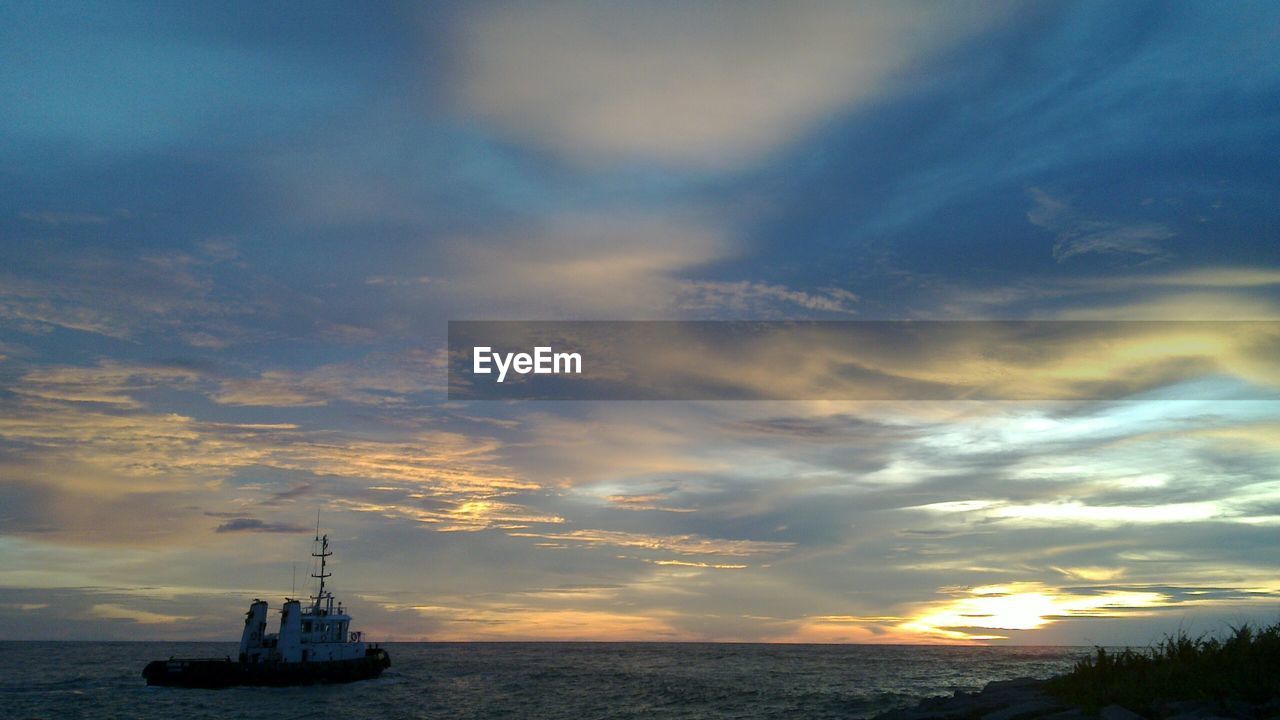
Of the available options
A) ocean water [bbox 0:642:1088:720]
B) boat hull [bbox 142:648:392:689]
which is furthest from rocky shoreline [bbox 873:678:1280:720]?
boat hull [bbox 142:648:392:689]

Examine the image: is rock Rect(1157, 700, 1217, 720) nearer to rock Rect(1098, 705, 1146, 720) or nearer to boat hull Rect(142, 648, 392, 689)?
rock Rect(1098, 705, 1146, 720)

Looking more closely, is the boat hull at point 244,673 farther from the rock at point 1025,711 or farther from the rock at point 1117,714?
the rock at point 1117,714

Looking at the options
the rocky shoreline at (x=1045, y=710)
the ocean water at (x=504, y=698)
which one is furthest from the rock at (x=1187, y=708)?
the ocean water at (x=504, y=698)

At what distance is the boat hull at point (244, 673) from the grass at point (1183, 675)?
59944mm

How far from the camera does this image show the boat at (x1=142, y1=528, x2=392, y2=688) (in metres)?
65.7

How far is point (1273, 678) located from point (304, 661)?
217 ft

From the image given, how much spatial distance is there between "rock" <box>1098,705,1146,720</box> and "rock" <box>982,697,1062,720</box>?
2.54 metres

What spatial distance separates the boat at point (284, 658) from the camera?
65.7 meters

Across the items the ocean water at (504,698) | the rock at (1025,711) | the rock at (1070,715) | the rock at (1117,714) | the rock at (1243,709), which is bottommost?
the ocean water at (504,698)

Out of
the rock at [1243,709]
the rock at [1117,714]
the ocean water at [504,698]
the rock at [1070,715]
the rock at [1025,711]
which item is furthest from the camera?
the ocean water at [504,698]

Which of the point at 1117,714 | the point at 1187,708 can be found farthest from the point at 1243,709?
the point at 1117,714

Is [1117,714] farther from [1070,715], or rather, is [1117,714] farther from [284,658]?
[284,658]

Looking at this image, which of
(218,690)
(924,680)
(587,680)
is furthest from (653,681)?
(218,690)

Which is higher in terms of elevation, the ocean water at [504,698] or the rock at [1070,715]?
the rock at [1070,715]
